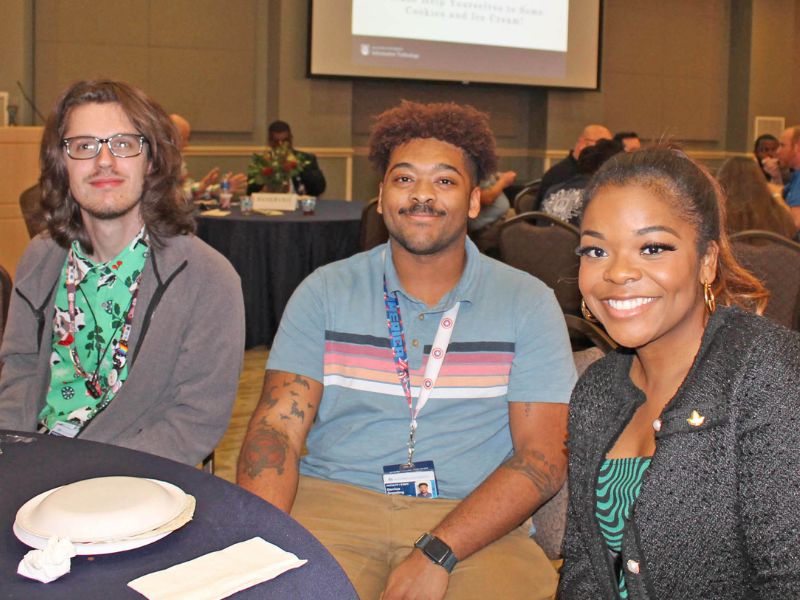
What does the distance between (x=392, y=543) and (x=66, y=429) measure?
810 mm

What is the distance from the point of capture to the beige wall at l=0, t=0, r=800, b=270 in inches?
334

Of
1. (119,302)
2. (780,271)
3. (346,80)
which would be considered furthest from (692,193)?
(346,80)

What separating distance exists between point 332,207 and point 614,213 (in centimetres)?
530

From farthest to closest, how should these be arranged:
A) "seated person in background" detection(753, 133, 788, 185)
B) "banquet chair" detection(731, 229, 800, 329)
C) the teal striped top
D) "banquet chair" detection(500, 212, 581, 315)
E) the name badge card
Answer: "seated person in background" detection(753, 133, 788, 185)
the name badge card
"banquet chair" detection(500, 212, 581, 315)
"banquet chair" detection(731, 229, 800, 329)
the teal striped top

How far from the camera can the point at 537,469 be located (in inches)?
78.8

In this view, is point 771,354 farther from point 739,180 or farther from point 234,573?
point 739,180

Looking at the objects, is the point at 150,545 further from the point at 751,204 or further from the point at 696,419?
the point at 751,204

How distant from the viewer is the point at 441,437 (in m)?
2.07

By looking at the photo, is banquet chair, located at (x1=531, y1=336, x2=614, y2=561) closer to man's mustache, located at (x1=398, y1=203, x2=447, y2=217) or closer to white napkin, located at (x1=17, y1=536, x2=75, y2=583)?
man's mustache, located at (x1=398, y1=203, x2=447, y2=217)

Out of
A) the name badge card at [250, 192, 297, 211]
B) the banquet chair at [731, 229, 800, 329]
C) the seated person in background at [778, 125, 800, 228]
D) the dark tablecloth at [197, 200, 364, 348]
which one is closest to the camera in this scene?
the banquet chair at [731, 229, 800, 329]

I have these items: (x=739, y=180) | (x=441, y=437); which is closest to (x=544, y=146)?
(x=739, y=180)

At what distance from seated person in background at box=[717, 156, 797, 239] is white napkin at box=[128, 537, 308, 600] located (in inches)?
119

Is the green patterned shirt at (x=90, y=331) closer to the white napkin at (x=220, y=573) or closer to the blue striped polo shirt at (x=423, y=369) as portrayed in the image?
the blue striped polo shirt at (x=423, y=369)

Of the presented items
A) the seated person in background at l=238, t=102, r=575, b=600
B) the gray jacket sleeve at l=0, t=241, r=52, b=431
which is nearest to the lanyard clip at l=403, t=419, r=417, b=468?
the seated person in background at l=238, t=102, r=575, b=600
